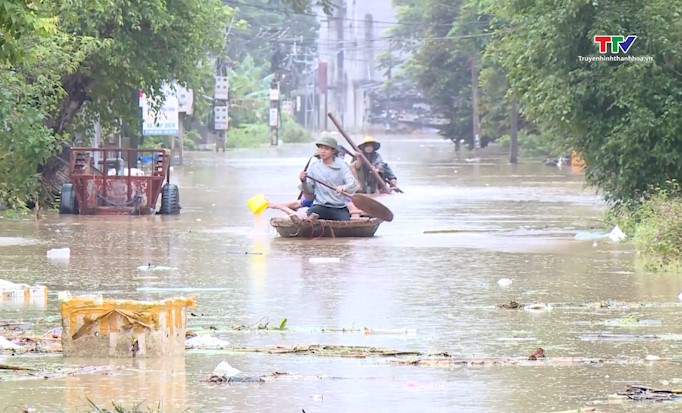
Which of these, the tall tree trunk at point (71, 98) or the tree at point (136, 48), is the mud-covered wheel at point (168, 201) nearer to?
the tree at point (136, 48)

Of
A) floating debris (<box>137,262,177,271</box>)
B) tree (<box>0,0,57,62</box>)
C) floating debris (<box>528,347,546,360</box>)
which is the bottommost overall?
floating debris (<box>137,262,177,271</box>)

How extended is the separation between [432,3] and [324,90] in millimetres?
68707

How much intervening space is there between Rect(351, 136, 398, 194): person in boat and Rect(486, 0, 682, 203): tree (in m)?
8.93

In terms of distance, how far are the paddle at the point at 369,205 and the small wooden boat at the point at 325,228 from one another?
204mm

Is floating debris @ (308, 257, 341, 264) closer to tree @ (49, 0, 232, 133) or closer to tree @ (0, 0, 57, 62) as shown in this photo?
tree @ (0, 0, 57, 62)

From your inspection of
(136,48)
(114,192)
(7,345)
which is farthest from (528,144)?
(7,345)

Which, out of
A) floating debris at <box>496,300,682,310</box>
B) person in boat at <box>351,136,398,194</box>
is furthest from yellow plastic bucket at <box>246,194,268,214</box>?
person in boat at <box>351,136,398,194</box>

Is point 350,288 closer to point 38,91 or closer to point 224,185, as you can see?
point 38,91

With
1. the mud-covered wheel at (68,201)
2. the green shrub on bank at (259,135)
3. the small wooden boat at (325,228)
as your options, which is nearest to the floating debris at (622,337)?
the small wooden boat at (325,228)

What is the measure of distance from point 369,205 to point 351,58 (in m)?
132

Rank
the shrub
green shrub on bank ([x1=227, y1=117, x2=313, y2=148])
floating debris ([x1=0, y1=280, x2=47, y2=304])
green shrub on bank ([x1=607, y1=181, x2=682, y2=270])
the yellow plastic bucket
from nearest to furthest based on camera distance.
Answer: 1. floating debris ([x1=0, y1=280, x2=47, y2=304])
2. green shrub on bank ([x1=607, y1=181, x2=682, y2=270])
3. the yellow plastic bucket
4. green shrub on bank ([x1=227, y1=117, x2=313, y2=148])
5. the shrub

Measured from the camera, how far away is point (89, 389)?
361 inches

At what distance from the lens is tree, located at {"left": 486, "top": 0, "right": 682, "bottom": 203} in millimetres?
21484

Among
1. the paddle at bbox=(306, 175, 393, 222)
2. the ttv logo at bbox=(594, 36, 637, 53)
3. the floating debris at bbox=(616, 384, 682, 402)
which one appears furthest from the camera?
the ttv logo at bbox=(594, 36, 637, 53)
